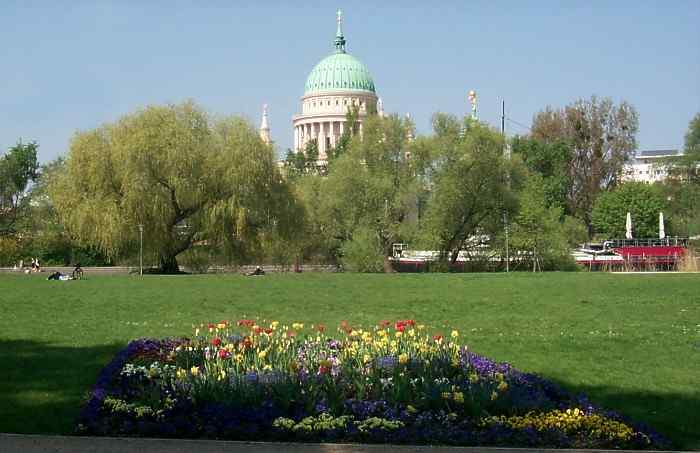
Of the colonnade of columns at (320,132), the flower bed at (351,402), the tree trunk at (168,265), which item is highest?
the colonnade of columns at (320,132)

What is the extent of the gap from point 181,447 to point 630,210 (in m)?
81.5

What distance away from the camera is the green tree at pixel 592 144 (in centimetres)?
8625

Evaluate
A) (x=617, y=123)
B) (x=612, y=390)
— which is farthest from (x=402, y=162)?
(x=612, y=390)

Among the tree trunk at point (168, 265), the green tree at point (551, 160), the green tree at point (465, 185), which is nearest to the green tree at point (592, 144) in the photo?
the green tree at point (551, 160)

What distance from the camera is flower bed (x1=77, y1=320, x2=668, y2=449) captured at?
9.08m

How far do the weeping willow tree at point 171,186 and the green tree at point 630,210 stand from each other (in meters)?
40.5

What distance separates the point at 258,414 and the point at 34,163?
242 ft

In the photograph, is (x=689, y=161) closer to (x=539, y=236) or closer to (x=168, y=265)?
(x=539, y=236)

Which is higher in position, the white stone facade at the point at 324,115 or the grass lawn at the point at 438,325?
the white stone facade at the point at 324,115

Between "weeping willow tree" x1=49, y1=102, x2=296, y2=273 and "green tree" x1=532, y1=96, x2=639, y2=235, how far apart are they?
42.6 meters

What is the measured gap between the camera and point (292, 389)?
32.3ft

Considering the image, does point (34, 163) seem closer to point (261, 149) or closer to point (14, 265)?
point (14, 265)

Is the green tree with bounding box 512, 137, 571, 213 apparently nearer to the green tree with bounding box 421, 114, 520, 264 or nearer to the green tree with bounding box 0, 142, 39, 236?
the green tree with bounding box 421, 114, 520, 264

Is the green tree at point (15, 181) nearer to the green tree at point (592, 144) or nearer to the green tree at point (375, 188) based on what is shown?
the green tree at point (375, 188)
